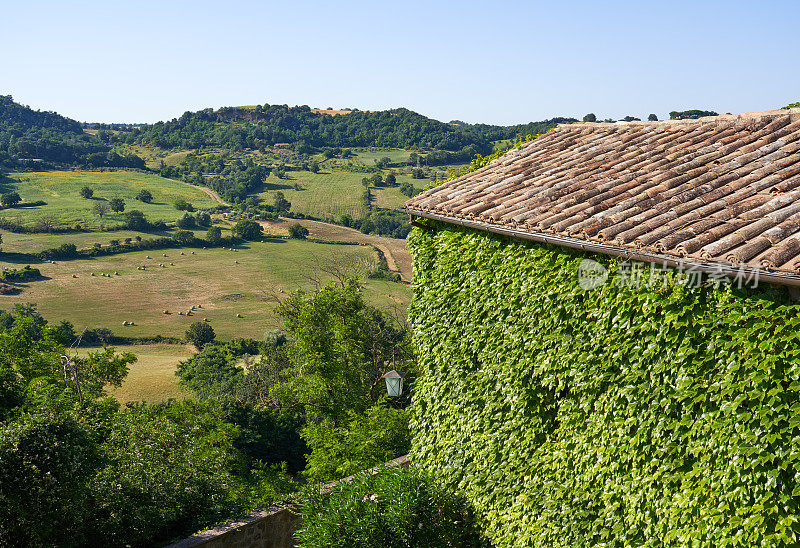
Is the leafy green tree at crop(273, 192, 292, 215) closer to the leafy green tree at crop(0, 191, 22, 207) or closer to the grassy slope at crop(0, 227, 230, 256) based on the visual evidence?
the grassy slope at crop(0, 227, 230, 256)

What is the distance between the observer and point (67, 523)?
755cm

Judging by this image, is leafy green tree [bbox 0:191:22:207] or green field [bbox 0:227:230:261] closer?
green field [bbox 0:227:230:261]

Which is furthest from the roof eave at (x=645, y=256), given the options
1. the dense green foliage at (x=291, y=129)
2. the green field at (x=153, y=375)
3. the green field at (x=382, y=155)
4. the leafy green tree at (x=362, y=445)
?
the dense green foliage at (x=291, y=129)

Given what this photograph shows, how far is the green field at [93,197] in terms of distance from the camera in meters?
74.9

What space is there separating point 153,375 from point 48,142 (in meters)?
88.3

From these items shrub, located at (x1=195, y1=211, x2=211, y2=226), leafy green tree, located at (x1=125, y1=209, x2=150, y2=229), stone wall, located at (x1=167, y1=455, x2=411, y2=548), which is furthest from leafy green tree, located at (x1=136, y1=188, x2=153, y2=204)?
stone wall, located at (x1=167, y1=455, x2=411, y2=548)

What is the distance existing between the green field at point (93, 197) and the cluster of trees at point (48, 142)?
7.14 metres

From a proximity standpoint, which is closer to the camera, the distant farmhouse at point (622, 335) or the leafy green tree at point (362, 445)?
the distant farmhouse at point (622, 335)

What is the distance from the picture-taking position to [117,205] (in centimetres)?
8119

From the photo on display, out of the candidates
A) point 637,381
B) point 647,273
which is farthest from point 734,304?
point 637,381

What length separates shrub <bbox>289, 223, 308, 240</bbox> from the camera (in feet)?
Result: 249

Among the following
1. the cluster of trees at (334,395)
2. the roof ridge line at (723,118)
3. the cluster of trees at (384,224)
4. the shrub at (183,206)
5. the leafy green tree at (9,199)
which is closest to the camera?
the roof ridge line at (723,118)

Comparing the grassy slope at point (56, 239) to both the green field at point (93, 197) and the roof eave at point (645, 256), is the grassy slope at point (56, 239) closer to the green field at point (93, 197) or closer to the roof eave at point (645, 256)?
the green field at point (93, 197)

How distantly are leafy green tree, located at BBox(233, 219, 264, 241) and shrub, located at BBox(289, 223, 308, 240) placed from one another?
3.91 meters
